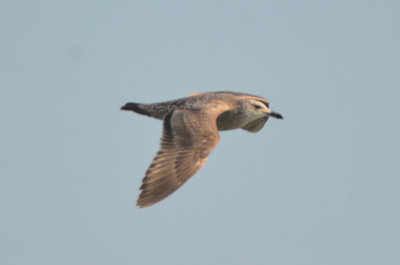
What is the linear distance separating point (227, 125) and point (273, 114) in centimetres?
156

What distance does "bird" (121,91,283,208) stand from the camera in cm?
1518

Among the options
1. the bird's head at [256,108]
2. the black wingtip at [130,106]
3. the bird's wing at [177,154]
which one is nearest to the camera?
the bird's wing at [177,154]

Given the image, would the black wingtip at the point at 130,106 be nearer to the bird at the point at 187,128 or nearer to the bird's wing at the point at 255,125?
the bird at the point at 187,128

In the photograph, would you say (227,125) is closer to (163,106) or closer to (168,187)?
(163,106)

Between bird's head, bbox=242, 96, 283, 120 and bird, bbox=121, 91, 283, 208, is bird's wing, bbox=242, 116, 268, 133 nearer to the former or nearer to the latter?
bird's head, bbox=242, 96, 283, 120

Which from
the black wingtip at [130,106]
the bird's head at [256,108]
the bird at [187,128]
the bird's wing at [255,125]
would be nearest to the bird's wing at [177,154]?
the bird at [187,128]

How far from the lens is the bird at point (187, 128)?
15.2 metres

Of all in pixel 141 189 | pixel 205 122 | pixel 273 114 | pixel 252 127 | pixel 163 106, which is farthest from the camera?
pixel 252 127

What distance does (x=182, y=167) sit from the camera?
50.6ft

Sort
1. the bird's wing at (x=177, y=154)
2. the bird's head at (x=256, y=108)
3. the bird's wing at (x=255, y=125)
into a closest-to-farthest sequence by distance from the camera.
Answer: the bird's wing at (x=177, y=154)
the bird's head at (x=256, y=108)
the bird's wing at (x=255, y=125)

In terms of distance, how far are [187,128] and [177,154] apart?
0.76 metres

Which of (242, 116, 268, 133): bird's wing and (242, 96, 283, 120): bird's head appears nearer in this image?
(242, 96, 283, 120): bird's head

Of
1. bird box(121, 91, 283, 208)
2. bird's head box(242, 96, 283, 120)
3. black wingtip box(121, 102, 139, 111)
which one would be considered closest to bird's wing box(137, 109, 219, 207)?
bird box(121, 91, 283, 208)

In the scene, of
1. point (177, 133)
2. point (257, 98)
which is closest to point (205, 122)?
point (177, 133)
